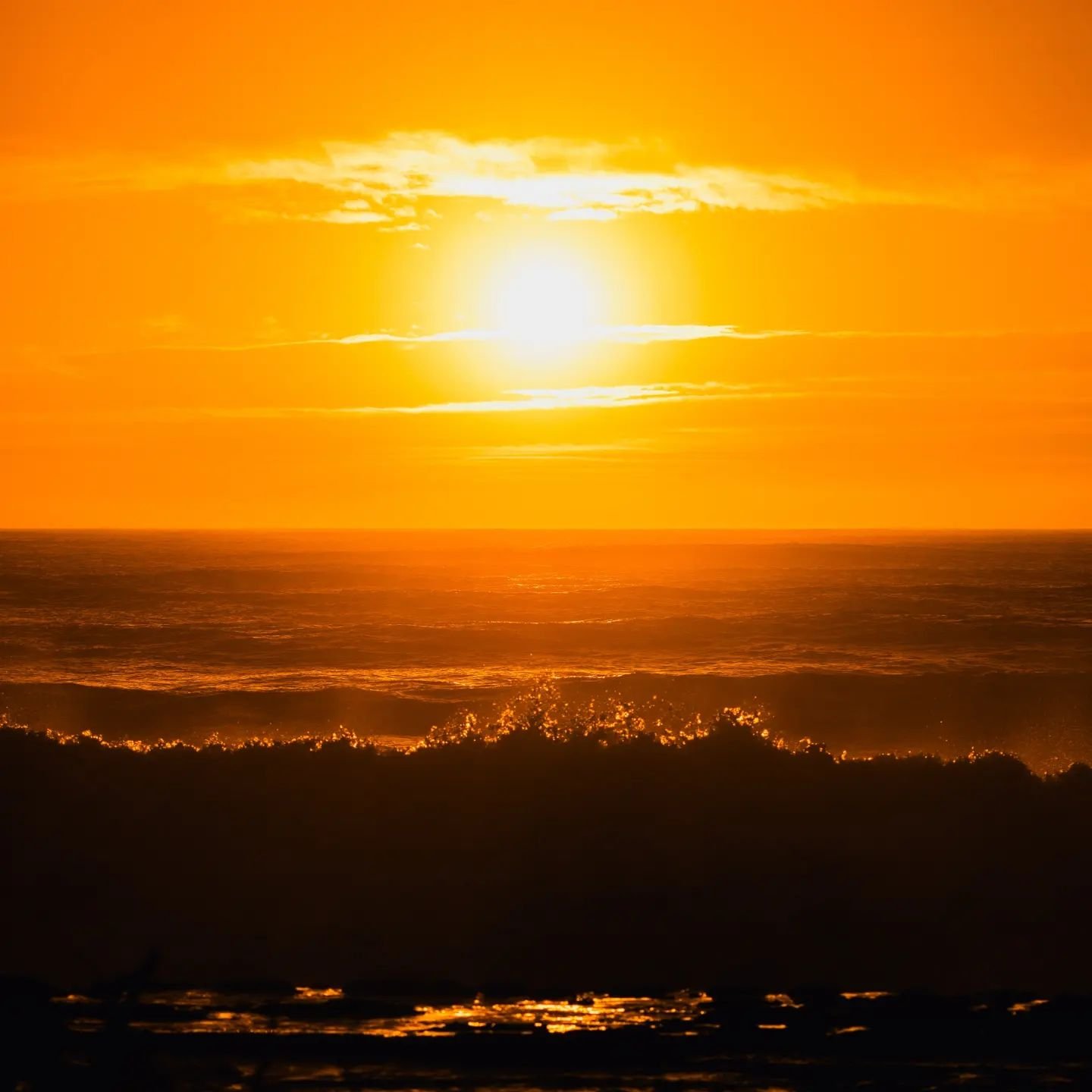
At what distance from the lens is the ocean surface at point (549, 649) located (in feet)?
79.9

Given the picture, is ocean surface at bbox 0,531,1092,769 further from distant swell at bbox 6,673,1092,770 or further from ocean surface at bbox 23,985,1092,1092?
ocean surface at bbox 23,985,1092,1092

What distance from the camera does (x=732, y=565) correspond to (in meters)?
61.7

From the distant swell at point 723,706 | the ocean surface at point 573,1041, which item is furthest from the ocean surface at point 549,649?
the ocean surface at point 573,1041

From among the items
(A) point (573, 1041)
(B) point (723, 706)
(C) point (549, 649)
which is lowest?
(A) point (573, 1041)

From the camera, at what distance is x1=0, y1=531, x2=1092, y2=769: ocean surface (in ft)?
79.9

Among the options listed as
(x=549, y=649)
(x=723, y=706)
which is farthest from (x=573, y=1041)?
(x=549, y=649)

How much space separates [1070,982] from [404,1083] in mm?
6880

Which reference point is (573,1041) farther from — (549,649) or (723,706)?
(549,649)


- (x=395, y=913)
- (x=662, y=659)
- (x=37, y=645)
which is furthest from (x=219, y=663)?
(x=395, y=913)

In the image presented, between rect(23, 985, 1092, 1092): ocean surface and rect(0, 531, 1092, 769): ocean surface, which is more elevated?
rect(0, 531, 1092, 769): ocean surface

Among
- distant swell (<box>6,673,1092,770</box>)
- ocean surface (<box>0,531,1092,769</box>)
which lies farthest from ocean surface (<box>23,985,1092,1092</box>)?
distant swell (<box>6,673,1092,770</box>)

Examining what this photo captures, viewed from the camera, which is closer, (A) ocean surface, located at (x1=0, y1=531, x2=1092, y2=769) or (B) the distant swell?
(B) the distant swell

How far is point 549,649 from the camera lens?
32.7m

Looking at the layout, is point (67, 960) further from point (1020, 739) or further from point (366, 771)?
point (1020, 739)
